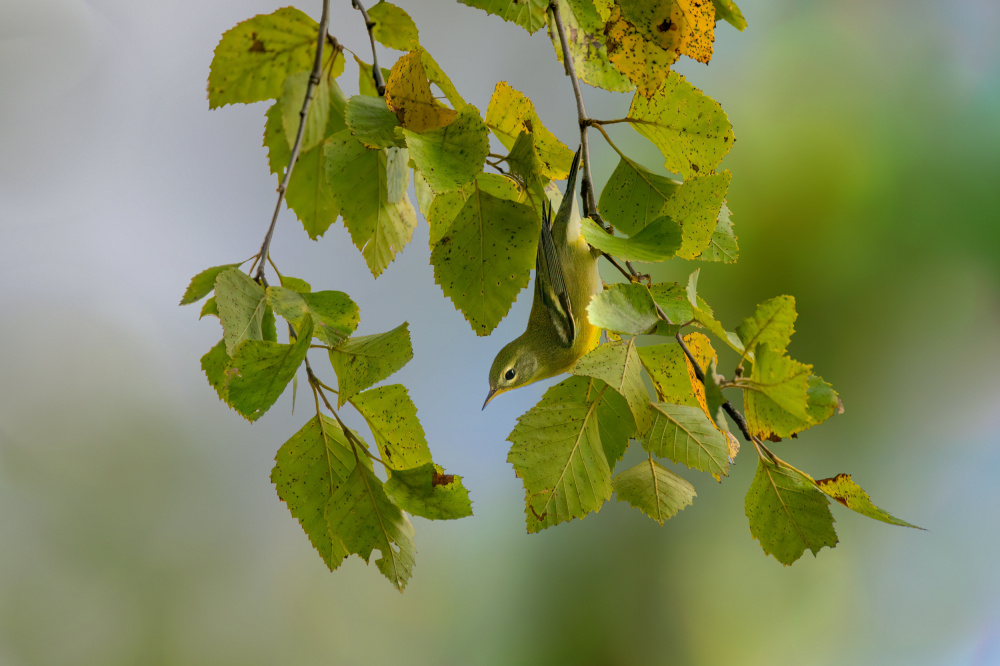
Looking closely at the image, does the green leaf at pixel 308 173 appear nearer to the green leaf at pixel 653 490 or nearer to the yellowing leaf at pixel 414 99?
the yellowing leaf at pixel 414 99

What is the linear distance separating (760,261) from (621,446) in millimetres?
843

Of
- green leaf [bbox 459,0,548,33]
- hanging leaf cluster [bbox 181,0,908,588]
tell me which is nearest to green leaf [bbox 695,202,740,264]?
hanging leaf cluster [bbox 181,0,908,588]

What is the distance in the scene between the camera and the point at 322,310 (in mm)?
262

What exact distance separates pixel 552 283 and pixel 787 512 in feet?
0.36

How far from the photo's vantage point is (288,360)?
0.21m

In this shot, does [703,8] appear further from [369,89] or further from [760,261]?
[760,261]

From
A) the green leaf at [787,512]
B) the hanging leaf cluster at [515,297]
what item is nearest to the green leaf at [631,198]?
the hanging leaf cluster at [515,297]

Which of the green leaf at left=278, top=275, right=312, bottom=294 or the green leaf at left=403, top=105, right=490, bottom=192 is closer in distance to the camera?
the green leaf at left=403, top=105, right=490, bottom=192

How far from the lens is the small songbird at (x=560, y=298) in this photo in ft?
0.77

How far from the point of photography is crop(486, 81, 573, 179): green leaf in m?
0.27

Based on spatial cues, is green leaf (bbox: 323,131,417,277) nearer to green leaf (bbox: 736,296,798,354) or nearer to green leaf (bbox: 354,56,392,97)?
green leaf (bbox: 354,56,392,97)

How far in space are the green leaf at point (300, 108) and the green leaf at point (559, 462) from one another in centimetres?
13

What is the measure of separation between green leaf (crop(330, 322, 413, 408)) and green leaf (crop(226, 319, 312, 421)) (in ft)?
0.09

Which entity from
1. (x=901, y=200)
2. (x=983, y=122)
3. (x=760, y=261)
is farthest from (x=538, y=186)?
(x=983, y=122)
